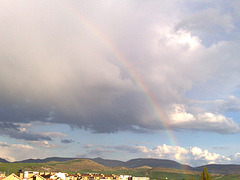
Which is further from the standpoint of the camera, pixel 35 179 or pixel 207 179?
pixel 207 179

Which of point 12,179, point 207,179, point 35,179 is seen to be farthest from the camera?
point 207,179

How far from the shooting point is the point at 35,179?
144 metres

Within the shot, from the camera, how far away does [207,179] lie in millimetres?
197375

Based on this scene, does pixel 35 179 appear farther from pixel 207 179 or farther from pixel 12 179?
pixel 207 179

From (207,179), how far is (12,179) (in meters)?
128

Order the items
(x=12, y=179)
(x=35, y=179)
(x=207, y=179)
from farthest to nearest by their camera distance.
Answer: (x=207, y=179), (x=35, y=179), (x=12, y=179)

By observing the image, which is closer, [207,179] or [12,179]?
[12,179]

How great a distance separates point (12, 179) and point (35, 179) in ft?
41.9

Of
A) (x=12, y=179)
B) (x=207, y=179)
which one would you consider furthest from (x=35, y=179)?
(x=207, y=179)

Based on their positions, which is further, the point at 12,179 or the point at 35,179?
Answer: the point at 35,179

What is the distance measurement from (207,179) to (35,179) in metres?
116

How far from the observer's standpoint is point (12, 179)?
134125mm
